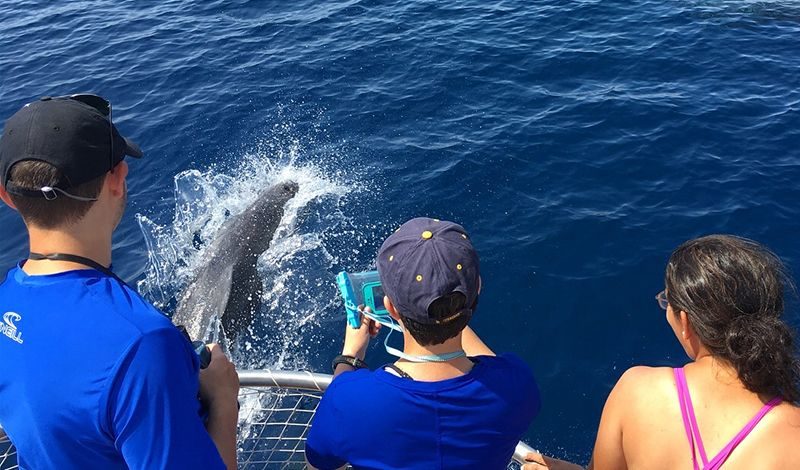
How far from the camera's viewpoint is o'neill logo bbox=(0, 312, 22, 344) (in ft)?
8.59

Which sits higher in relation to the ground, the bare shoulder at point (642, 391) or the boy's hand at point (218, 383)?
the boy's hand at point (218, 383)

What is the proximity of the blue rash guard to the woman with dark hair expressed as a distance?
89.5 inches

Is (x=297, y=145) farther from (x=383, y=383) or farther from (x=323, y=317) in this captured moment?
(x=383, y=383)

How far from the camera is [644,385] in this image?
342 centimetres

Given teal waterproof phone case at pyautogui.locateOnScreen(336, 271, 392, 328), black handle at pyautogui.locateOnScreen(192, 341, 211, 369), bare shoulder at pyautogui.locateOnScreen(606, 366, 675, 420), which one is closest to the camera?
black handle at pyautogui.locateOnScreen(192, 341, 211, 369)

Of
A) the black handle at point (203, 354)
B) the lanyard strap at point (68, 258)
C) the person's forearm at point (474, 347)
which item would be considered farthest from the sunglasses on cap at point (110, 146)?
the person's forearm at point (474, 347)

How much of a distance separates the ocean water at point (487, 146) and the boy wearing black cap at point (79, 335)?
18.8 ft

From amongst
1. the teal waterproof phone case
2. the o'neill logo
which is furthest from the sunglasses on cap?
the teal waterproof phone case

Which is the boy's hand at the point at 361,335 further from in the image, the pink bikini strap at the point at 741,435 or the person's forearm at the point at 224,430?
the pink bikini strap at the point at 741,435

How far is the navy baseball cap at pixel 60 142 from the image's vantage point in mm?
2668

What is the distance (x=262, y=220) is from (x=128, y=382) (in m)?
8.99

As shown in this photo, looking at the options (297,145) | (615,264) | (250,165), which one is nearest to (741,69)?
(615,264)

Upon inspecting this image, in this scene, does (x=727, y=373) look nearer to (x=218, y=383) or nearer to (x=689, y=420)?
(x=689, y=420)

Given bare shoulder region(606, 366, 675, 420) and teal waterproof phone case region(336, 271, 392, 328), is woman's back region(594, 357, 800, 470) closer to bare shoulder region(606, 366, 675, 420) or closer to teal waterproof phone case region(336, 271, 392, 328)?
bare shoulder region(606, 366, 675, 420)
